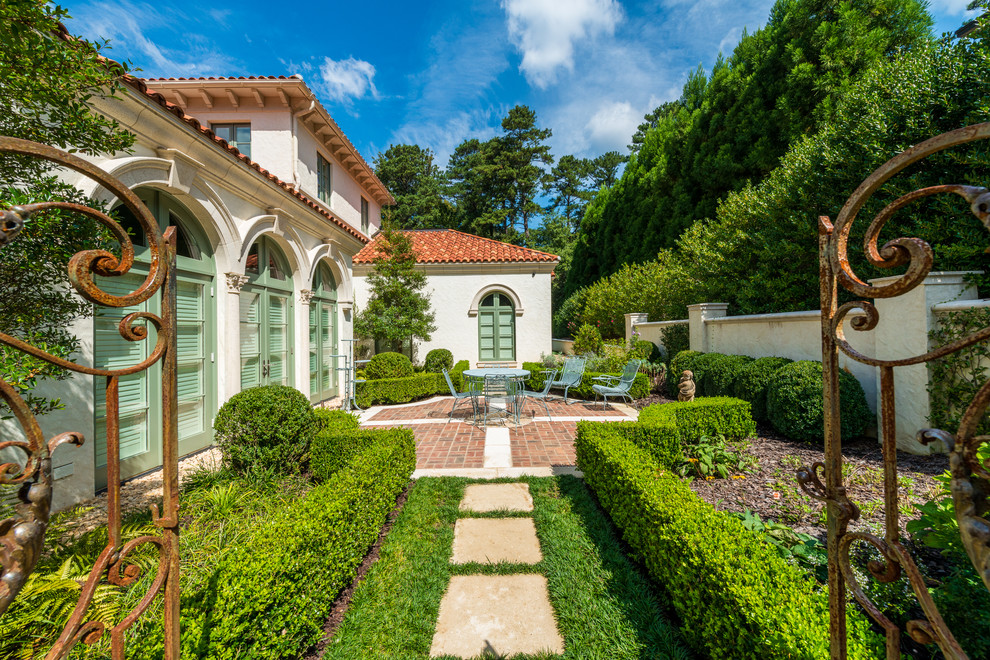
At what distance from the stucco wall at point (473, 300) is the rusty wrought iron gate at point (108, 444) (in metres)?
12.7

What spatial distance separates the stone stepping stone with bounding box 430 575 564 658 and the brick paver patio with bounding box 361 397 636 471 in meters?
2.46

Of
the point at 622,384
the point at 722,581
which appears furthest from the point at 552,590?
the point at 622,384

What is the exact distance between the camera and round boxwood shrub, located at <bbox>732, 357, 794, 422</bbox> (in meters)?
6.83

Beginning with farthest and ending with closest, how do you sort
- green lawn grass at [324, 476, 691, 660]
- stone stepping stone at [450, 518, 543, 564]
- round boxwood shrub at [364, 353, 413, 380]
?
round boxwood shrub at [364, 353, 413, 380]
stone stepping stone at [450, 518, 543, 564]
green lawn grass at [324, 476, 691, 660]

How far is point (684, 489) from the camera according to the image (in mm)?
3477

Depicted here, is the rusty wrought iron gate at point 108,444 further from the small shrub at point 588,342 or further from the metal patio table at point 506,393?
the small shrub at point 588,342

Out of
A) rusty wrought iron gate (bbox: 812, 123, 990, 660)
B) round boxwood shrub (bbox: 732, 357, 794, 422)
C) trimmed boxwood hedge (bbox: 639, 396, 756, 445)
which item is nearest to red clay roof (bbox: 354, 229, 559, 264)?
round boxwood shrub (bbox: 732, 357, 794, 422)

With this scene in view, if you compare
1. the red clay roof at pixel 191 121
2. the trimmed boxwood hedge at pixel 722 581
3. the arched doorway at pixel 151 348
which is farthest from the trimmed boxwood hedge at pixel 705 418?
the red clay roof at pixel 191 121

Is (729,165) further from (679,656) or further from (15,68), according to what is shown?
(15,68)

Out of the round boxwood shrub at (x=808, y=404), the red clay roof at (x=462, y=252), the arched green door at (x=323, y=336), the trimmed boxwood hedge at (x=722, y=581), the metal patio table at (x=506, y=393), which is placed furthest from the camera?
the red clay roof at (x=462, y=252)

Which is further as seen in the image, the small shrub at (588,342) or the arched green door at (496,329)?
the small shrub at (588,342)

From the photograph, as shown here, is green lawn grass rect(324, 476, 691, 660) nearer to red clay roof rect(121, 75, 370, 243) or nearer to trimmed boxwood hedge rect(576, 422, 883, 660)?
trimmed boxwood hedge rect(576, 422, 883, 660)

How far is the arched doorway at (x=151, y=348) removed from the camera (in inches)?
195

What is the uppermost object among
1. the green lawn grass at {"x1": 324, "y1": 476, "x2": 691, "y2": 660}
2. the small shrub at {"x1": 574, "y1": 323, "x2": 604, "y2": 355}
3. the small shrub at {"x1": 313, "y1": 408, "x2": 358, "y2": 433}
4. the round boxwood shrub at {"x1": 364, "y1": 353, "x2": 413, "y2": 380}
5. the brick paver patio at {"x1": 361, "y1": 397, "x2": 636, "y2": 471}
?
the small shrub at {"x1": 574, "y1": 323, "x2": 604, "y2": 355}
